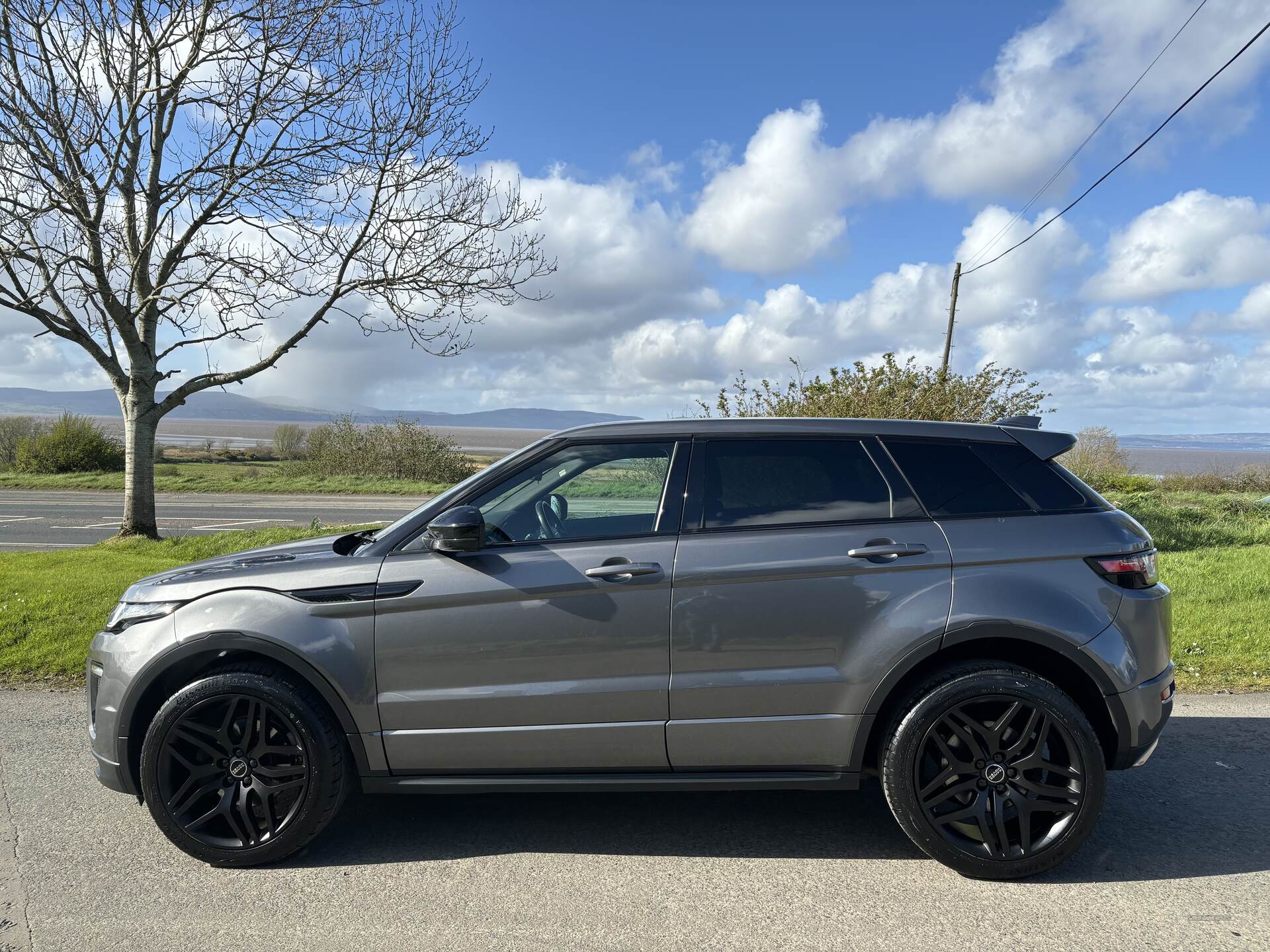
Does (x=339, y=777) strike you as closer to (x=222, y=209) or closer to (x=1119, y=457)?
(x=222, y=209)

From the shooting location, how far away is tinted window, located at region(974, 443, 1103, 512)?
362 cm

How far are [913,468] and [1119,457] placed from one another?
25940mm

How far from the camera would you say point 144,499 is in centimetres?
1258

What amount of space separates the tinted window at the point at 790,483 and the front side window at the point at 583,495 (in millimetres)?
235

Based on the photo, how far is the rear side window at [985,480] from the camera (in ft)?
11.8

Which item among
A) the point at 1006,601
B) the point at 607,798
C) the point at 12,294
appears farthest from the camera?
the point at 12,294

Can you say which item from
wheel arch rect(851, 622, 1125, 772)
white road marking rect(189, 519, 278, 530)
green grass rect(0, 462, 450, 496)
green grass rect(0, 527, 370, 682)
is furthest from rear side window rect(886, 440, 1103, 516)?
green grass rect(0, 462, 450, 496)

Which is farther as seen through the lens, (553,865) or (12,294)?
(12,294)

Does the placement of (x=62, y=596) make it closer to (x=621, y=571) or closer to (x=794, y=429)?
(x=621, y=571)

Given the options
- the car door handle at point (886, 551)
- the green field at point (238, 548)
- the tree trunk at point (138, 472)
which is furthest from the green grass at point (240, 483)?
the car door handle at point (886, 551)

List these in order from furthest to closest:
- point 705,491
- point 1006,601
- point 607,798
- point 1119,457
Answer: point 1119,457
point 607,798
point 705,491
point 1006,601

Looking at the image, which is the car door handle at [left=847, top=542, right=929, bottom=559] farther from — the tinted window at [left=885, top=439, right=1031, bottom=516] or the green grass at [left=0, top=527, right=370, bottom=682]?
the green grass at [left=0, top=527, right=370, bottom=682]

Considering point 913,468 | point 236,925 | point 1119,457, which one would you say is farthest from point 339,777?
point 1119,457

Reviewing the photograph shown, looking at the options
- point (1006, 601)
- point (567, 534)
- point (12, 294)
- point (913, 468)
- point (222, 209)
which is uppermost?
point (222, 209)
